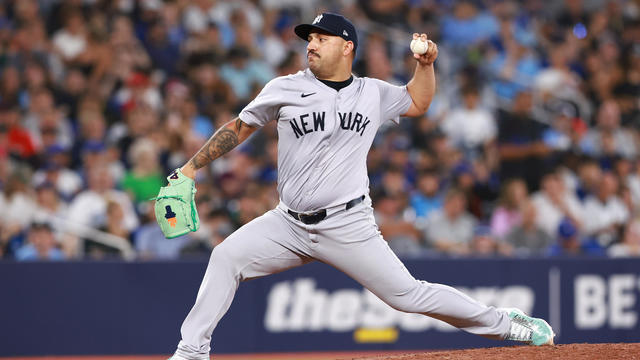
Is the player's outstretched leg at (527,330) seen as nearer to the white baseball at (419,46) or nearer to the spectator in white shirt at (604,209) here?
the white baseball at (419,46)

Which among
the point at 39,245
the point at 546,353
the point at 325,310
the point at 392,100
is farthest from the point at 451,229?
the point at 392,100

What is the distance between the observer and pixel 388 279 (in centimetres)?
513

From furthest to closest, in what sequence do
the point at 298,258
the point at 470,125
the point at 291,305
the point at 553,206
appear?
the point at 470,125 < the point at 553,206 < the point at 291,305 < the point at 298,258

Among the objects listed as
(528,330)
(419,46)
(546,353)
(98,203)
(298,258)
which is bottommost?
(546,353)

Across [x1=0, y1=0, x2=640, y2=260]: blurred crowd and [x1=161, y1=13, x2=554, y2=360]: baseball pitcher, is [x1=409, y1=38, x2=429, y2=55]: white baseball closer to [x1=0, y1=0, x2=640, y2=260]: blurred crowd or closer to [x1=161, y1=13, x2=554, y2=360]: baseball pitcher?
[x1=161, y1=13, x2=554, y2=360]: baseball pitcher

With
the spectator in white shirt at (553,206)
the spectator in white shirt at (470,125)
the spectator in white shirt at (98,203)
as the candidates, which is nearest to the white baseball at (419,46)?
the spectator in white shirt at (98,203)

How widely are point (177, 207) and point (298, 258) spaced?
74 centimetres

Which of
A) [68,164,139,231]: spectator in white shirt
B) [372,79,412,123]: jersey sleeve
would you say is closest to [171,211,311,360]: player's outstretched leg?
[372,79,412,123]: jersey sleeve

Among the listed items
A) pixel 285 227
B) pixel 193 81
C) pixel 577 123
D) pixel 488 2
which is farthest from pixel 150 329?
pixel 488 2

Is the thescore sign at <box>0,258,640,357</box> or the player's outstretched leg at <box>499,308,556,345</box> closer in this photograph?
the player's outstretched leg at <box>499,308,556,345</box>

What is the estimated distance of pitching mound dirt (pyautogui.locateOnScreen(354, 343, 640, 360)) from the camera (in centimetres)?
543

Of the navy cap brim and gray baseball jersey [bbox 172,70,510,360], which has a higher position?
the navy cap brim

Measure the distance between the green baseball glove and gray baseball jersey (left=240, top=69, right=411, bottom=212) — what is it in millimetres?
493

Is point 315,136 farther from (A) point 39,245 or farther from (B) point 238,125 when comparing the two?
(A) point 39,245
